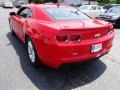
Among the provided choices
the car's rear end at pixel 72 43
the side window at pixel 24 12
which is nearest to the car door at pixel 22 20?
the side window at pixel 24 12

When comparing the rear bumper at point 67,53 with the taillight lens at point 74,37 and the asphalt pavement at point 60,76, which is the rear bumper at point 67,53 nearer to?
the taillight lens at point 74,37

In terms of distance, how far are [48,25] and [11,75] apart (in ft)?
4.52

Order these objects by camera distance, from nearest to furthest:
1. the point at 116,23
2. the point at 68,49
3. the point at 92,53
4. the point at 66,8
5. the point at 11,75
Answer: the point at 68,49 < the point at 92,53 < the point at 11,75 < the point at 66,8 < the point at 116,23

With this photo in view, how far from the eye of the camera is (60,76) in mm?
4898

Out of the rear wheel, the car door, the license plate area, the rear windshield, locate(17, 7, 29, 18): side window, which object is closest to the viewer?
the license plate area

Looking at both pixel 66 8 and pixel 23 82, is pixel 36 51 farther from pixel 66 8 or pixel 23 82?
pixel 66 8

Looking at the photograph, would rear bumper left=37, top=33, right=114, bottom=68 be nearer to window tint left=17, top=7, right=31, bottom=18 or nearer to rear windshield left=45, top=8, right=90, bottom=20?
rear windshield left=45, top=8, right=90, bottom=20

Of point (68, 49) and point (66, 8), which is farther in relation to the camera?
point (66, 8)

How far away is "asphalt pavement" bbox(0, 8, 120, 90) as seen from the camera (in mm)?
4410

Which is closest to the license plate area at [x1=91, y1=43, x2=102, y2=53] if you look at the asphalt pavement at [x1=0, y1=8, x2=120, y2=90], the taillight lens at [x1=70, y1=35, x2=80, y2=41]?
the taillight lens at [x1=70, y1=35, x2=80, y2=41]

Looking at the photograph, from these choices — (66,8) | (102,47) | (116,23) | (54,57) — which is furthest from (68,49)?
(116,23)

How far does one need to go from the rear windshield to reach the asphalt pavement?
115cm

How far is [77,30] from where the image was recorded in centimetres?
436

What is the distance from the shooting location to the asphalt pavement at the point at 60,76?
14.5 ft
